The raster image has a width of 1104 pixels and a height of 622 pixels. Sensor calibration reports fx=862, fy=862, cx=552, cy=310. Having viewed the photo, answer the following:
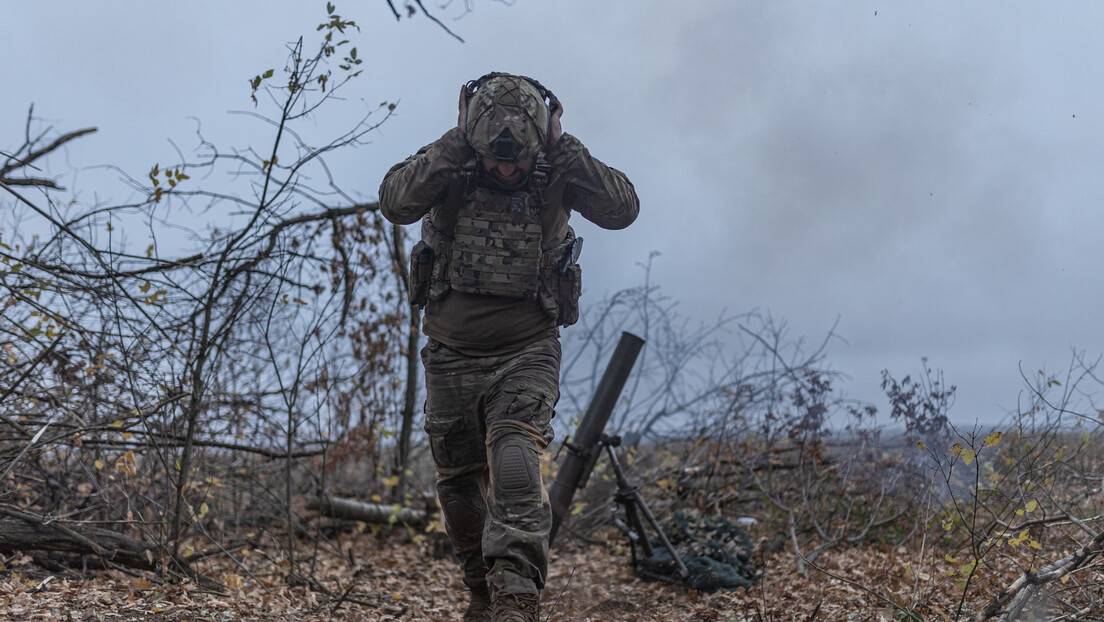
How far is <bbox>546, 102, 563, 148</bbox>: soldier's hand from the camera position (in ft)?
12.1

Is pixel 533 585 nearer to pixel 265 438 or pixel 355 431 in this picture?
pixel 265 438

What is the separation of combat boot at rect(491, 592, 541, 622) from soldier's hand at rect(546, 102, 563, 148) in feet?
6.03

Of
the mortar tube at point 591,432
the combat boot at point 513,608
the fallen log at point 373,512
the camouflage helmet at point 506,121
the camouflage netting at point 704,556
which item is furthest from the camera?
the fallen log at point 373,512

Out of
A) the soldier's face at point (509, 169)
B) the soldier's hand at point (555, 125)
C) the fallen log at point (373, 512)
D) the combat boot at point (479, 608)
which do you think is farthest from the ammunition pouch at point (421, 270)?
the fallen log at point (373, 512)

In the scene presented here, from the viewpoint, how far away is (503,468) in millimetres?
3346

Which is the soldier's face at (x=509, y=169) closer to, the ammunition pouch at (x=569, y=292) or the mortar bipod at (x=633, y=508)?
the ammunition pouch at (x=569, y=292)

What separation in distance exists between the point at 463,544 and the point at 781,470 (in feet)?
13.7

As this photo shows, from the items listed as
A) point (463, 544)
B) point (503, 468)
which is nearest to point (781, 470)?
point (463, 544)

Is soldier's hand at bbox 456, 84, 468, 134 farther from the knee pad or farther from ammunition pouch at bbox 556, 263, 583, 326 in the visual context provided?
the knee pad

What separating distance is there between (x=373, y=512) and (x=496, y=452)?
4.58m

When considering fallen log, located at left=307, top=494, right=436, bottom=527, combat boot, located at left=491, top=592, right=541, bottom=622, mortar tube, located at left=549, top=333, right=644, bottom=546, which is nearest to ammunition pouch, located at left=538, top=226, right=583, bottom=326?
combat boot, located at left=491, top=592, right=541, bottom=622

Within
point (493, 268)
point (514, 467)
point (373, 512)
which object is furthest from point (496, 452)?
point (373, 512)

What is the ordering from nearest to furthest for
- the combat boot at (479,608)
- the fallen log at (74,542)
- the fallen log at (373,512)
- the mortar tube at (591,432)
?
the combat boot at (479,608), the fallen log at (74,542), the mortar tube at (591,432), the fallen log at (373,512)

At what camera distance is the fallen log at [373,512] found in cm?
749
